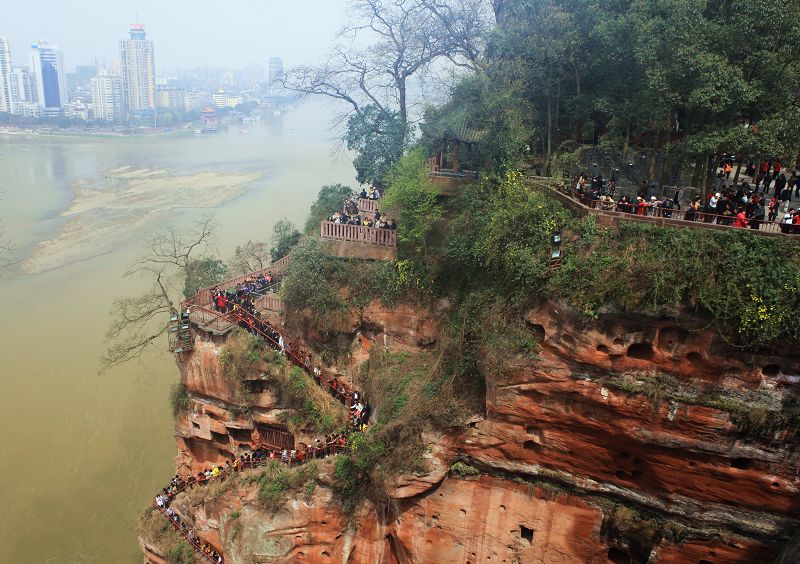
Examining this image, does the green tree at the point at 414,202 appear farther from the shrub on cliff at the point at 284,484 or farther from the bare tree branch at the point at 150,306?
the bare tree branch at the point at 150,306

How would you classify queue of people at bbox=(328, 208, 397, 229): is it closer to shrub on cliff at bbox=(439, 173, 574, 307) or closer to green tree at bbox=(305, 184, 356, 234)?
shrub on cliff at bbox=(439, 173, 574, 307)

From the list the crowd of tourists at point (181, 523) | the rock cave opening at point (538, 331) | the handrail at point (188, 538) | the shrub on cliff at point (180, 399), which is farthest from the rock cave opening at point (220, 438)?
the rock cave opening at point (538, 331)

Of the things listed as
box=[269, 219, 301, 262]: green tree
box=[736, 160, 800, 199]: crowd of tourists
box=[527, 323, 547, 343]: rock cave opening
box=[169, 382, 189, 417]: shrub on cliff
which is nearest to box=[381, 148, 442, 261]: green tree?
box=[527, 323, 547, 343]: rock cave opening

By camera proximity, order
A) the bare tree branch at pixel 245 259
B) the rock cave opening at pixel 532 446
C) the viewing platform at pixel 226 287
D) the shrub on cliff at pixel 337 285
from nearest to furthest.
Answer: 1. the rock cave opening at pixel 532 446
2. the shrub on cliff at pixel 337 285
3. the viewing platform at pixel 226 287
4. the bare tree branch at pixel 245 259

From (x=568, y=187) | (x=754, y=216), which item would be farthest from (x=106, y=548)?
(x=754, y=216)

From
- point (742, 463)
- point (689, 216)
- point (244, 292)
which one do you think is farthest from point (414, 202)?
point (742, 463)

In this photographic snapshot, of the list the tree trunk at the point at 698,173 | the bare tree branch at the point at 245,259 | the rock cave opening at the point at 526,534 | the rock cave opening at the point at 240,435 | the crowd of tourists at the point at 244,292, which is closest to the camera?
the rock cave opening at the point at 526,534
